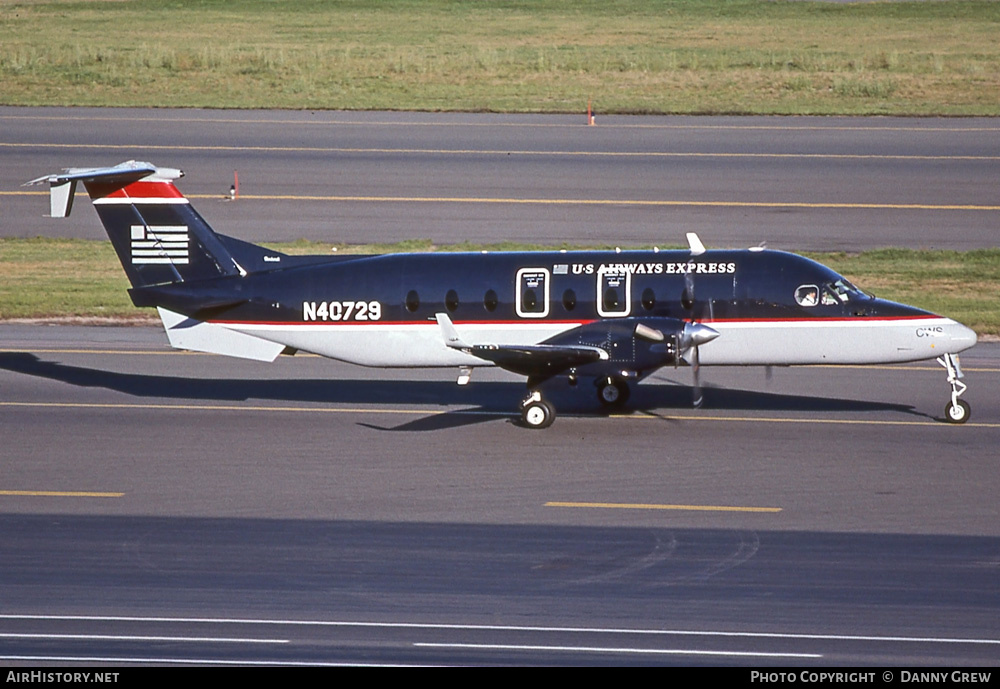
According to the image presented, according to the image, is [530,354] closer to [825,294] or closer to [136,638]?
[825,294]

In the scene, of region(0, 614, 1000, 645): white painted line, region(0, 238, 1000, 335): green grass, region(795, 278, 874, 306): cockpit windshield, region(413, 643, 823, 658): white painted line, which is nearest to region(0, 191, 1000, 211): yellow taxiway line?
region(0, 238, 1000, 335): green grass

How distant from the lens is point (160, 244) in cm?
2319

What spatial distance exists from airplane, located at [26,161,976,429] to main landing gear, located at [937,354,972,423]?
0.10 ft

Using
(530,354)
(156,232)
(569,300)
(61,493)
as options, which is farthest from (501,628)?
(156,232)

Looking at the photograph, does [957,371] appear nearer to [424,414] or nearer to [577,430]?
[577,430]

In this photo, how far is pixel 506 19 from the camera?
80125 mm

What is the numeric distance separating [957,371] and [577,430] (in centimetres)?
627

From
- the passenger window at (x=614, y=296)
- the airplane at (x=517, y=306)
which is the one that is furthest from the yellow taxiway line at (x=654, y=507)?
the passenger window at (x=614, y=296)

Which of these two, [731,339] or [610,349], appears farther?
[731,339]

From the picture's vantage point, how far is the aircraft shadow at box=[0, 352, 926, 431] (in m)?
23.2

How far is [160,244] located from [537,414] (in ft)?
23.2
